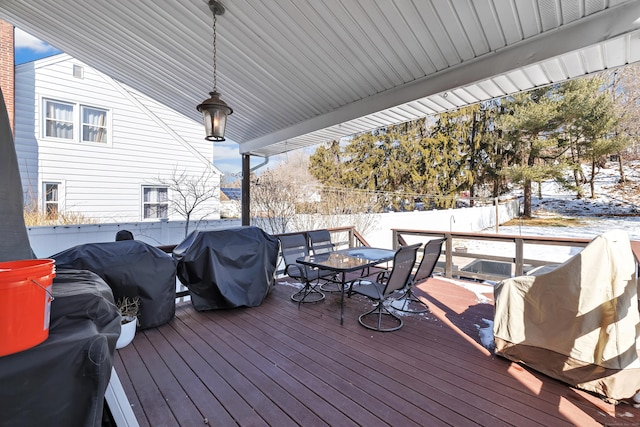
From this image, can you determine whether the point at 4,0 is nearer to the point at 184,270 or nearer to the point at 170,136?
the point at 184,270

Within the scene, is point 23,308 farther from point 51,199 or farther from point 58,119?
point 58,119

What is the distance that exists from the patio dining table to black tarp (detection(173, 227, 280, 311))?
22.8 inches

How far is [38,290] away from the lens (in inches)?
40.7

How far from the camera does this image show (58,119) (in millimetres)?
6738

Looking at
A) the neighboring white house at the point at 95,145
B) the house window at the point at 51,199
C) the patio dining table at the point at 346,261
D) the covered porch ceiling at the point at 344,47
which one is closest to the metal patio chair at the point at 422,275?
the patio dining table at the point at 346,261

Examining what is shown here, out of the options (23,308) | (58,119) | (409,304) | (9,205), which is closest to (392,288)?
(409,304)

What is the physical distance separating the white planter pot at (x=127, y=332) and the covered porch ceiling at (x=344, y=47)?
3.01 m

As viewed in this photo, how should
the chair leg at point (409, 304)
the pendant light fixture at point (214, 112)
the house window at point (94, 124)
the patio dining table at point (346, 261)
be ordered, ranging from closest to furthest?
the pendant light fixture at point (214, 112) < the patio dining table at point (346, 261) < the chair leg at point (409, 304) < the house window at point (94, 124)

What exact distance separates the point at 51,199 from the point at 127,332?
594cm

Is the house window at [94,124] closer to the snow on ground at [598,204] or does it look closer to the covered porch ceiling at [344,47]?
the covered porch ceiling at [344,47]

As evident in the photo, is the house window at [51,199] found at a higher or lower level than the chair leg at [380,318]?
higher

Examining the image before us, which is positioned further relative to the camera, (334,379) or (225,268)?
(225,268)

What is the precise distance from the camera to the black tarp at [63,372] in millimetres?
909

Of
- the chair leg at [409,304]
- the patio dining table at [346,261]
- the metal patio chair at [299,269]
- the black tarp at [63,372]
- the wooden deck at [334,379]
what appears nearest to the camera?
the black tarp at [63,372]
